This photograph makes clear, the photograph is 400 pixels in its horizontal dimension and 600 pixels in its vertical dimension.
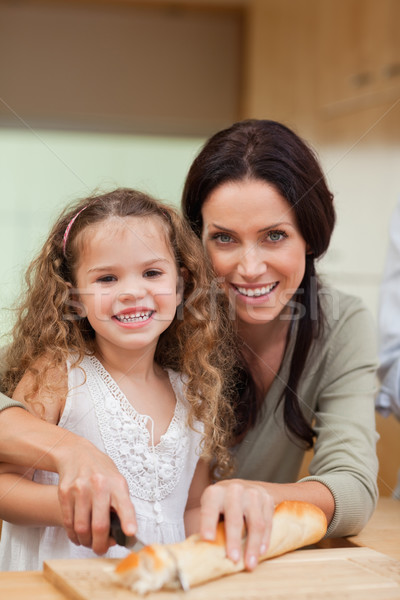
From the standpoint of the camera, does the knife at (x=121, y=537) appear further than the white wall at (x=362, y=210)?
No

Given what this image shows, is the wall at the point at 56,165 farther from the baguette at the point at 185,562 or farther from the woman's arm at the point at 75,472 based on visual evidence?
the baguette at the point at 185,562

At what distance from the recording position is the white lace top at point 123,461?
1009 mm

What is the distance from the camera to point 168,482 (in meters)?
1.08

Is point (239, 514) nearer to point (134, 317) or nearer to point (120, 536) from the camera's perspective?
point (120, 536)

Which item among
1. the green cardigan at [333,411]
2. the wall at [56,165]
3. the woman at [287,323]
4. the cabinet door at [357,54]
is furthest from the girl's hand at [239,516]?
the wall at [56,165]

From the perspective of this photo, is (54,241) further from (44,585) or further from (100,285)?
(44,585)

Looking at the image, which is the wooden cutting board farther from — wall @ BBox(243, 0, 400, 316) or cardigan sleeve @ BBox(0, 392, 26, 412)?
wall @ BBox(243, 0, 400, 316)

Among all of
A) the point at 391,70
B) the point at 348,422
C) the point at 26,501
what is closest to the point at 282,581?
the point at 26,501

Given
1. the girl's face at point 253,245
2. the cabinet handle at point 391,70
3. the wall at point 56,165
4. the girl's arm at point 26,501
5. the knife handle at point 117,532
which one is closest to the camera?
the knife handle at point 117,532

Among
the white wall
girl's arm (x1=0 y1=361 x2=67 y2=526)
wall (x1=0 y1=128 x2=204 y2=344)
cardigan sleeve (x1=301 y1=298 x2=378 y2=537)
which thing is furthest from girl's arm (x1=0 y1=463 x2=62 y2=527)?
wall (x1=0 y1=128 x2=204 y2=344)

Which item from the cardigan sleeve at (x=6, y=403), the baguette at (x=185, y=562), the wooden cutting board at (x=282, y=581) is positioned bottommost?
the wooden cutting board at (x=282, y=581)

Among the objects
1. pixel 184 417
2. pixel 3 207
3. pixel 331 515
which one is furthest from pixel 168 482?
pixel 3 207

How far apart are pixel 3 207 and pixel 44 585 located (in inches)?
154

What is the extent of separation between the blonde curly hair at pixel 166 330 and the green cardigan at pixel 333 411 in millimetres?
105
